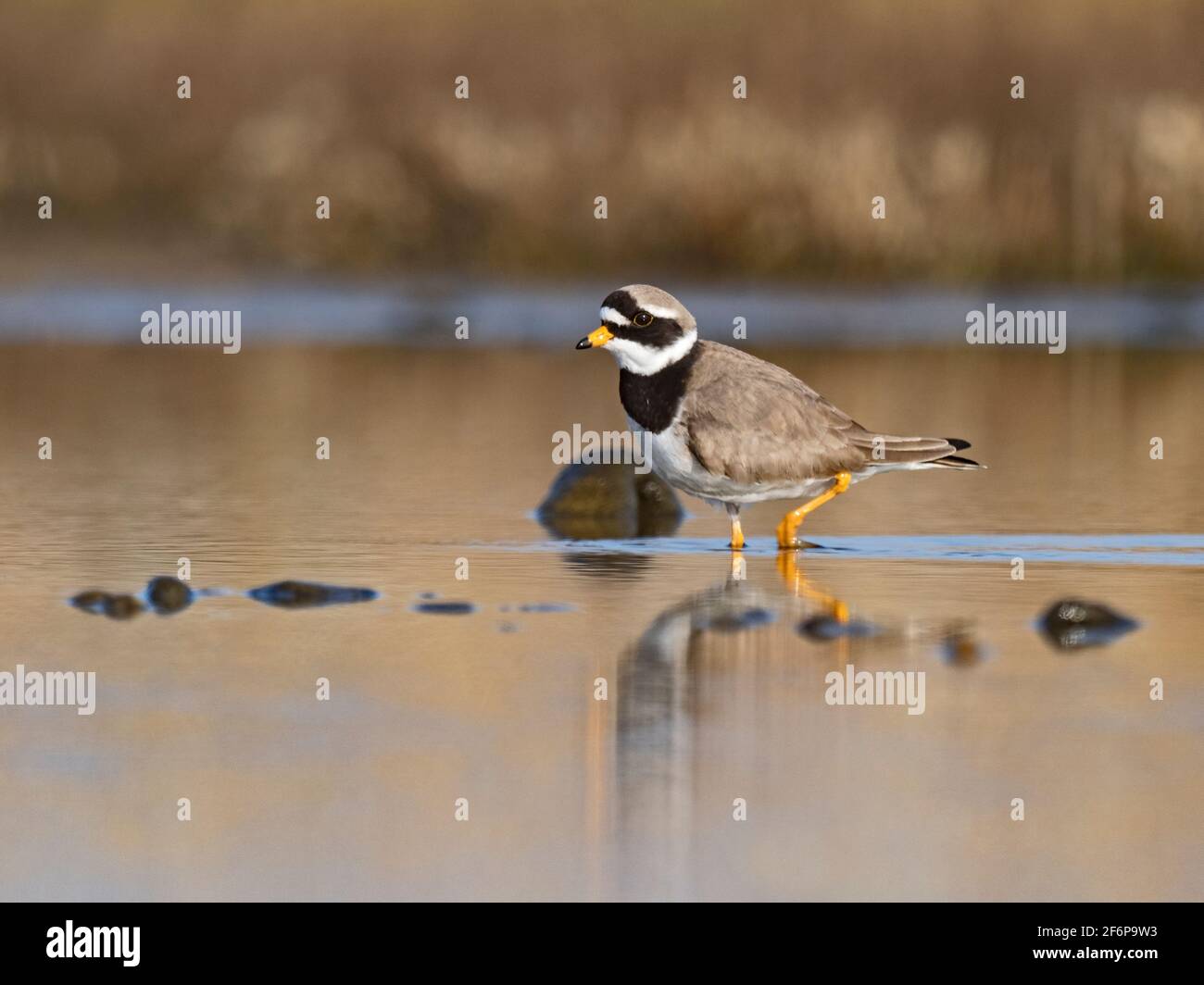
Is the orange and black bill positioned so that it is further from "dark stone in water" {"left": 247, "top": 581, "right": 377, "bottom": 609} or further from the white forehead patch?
"dark stone in water" {"left": 247, "top": 581, "right": 377, "bottom": 609}

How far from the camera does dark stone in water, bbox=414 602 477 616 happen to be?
1202 centimetres

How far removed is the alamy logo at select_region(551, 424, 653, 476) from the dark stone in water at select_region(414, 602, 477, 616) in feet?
6.71

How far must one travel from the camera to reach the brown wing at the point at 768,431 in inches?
531

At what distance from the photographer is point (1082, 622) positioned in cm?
1161

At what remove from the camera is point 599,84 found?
3725 cm

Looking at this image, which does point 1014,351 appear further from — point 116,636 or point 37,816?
point 37,816

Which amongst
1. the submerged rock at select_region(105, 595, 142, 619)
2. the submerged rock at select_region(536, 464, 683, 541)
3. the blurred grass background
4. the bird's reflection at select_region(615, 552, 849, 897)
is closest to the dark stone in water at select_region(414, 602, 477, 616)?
the bird's reflection at select_region(615, 552, 849, 897)

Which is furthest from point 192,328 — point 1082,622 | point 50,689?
point 50,689

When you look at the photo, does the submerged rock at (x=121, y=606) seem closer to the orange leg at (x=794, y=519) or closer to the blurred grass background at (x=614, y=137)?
the orange leg at (x=794, y=519)

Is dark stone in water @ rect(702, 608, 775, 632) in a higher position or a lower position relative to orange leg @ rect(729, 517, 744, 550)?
lower

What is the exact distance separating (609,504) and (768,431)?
2.22 meters

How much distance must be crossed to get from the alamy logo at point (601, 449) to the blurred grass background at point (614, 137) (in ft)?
46.5

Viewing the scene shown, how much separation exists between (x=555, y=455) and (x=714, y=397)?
5.52m
